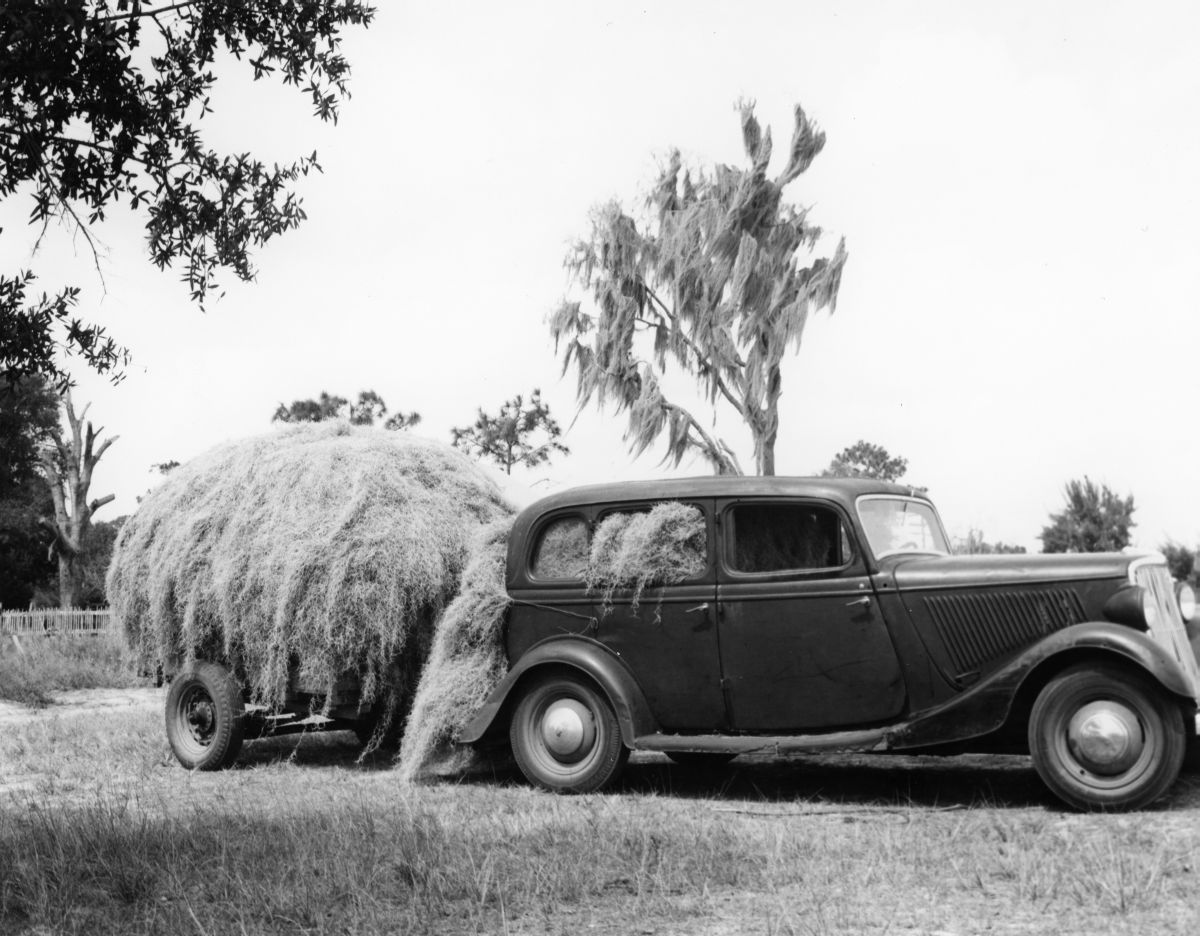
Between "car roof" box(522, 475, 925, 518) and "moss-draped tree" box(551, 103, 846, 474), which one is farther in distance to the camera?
"moss-draped tree" box(551, 103, 846, 474)

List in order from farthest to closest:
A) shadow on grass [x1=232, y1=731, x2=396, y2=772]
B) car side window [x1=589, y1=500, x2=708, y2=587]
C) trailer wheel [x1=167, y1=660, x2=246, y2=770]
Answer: shadow on grass [x1=232, y1=731, x2=396, y2=772], trailer wheel [x1=167, y1=660, x2=246, y2=770], car side window [x1=589, y1=500, x2=708, y2=587]

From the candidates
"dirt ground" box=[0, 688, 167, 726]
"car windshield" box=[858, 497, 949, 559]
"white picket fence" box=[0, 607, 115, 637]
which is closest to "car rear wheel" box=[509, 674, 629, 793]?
"car windshield" box=[858, 497, 949, 559]

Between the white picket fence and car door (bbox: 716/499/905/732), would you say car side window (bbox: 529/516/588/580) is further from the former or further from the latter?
the white picket fence

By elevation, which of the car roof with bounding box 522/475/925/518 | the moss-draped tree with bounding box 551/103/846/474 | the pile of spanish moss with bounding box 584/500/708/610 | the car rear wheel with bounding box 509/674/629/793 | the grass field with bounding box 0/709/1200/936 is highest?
the moss-draped tree with bounding box 551/103/846/474

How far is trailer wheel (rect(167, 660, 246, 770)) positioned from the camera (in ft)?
28.6

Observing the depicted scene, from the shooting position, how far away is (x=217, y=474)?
9.24 m

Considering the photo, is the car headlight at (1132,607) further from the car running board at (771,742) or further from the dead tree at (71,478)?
the dead tree at (71,478)

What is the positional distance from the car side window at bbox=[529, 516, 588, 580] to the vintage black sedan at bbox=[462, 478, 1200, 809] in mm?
13

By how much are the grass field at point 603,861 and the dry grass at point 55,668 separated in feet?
26.6

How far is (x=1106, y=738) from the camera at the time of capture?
616 centimetres

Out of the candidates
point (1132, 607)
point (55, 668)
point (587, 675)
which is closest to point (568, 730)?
point (587, 675)

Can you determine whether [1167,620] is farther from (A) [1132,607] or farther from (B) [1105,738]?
(B) [1105,738]

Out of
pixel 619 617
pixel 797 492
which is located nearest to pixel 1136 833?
pixel 797 492

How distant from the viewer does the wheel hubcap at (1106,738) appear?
613cm
